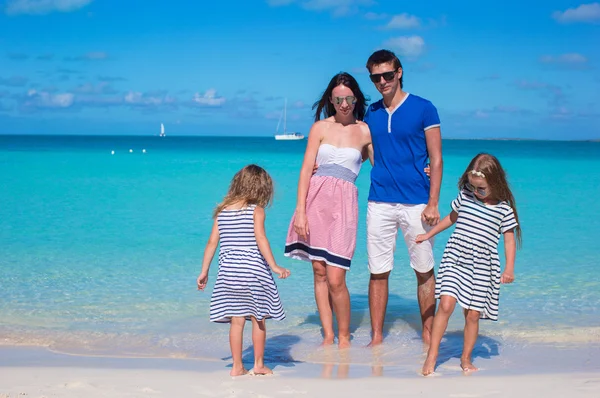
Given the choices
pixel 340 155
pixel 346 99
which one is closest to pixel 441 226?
pixel 340 155

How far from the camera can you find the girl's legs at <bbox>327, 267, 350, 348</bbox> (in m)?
4.98

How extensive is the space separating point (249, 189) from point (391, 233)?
126 centimetres

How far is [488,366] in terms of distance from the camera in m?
4.74

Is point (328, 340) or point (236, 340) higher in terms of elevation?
point (236, 340)

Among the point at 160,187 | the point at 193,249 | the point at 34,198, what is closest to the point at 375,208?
the point at 193,249

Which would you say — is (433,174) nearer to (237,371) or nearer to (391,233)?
(391,233)

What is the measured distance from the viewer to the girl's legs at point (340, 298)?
16.3ft

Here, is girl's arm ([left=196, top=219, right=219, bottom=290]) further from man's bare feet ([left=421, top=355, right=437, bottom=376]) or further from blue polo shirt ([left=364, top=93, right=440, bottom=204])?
man's bare feet ([left=421, top=355, right=437, bottom=376])

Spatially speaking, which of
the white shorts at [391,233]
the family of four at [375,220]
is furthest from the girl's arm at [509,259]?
the white shorts at [391,233]

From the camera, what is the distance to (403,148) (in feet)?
16.1

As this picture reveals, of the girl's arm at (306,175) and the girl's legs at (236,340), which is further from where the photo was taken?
the girl's arm at (306,175)

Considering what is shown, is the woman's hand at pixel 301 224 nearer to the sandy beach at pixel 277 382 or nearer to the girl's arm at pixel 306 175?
the girl's arm at pixel 306 175

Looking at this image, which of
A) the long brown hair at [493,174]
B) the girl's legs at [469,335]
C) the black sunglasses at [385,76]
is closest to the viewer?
the long brown hair at [493,174]

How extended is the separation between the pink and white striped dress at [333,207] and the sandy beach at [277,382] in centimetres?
80
